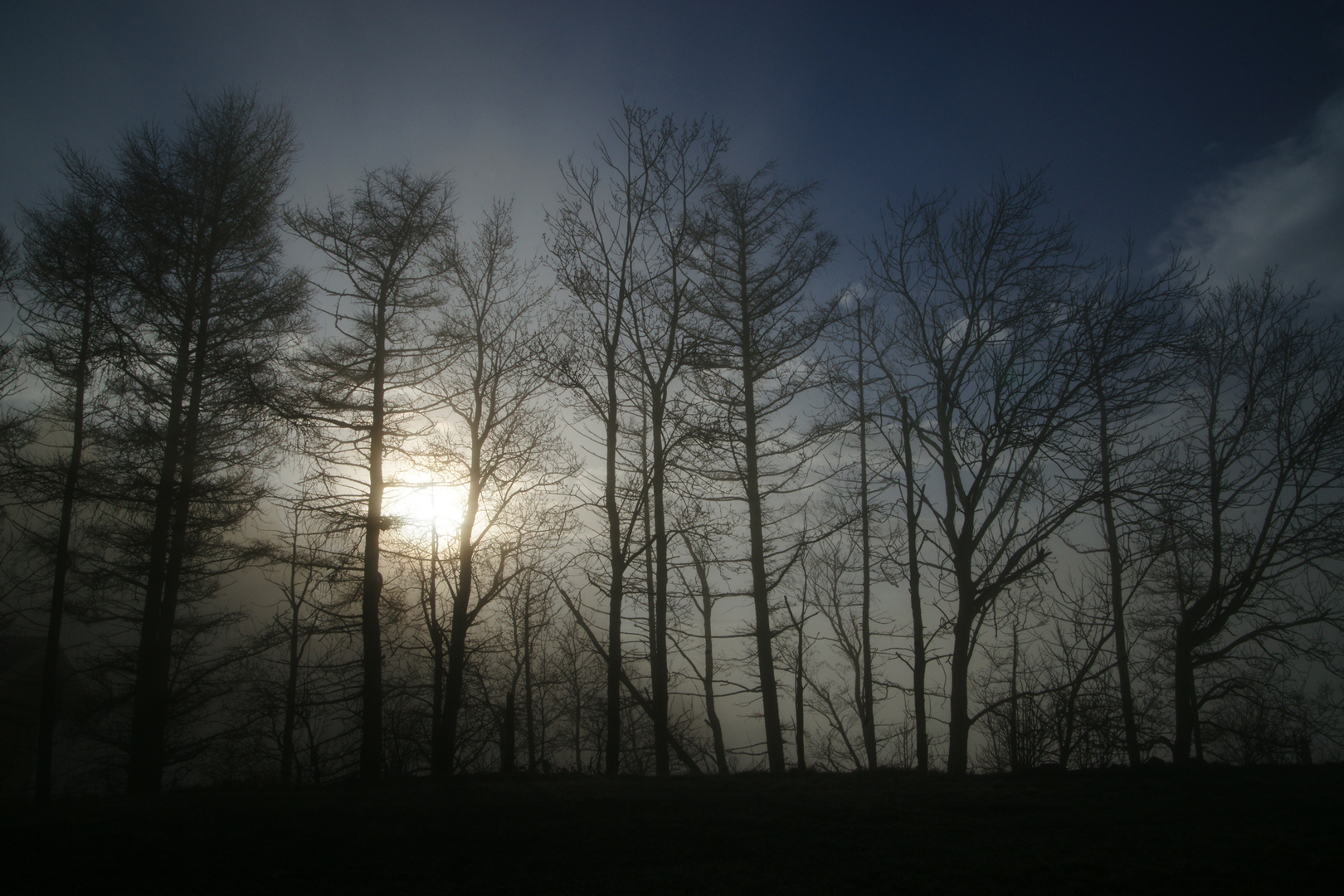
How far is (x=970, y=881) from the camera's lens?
4152mm

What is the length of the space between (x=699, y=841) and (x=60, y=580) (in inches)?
582

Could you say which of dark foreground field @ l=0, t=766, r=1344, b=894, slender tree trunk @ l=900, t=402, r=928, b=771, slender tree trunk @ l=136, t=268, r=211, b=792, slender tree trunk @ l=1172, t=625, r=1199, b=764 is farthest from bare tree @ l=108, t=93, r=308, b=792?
slender tree trunk @ l=1172, t=625, r=1199, b=764

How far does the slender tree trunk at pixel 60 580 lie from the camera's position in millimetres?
12188

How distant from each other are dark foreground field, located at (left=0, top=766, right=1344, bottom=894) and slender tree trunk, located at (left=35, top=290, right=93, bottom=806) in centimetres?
788

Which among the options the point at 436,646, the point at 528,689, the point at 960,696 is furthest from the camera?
the point at 528,689

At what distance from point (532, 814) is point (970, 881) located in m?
3.58

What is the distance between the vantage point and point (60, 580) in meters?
13.1

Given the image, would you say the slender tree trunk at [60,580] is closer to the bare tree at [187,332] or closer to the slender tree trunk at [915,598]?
the bare tree at [187,332]

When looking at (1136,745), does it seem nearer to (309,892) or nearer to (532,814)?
(532,814)

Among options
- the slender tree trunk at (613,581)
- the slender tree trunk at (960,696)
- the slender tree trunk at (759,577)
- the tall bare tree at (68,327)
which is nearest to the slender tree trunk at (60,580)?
the tall bare tree at (68,327)

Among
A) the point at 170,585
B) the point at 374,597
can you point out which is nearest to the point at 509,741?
the point at 374,597

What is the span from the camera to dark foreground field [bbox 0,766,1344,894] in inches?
163

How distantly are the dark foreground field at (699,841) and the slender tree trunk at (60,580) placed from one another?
788 centimetres

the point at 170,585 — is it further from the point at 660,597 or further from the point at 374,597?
the point at 660,597
